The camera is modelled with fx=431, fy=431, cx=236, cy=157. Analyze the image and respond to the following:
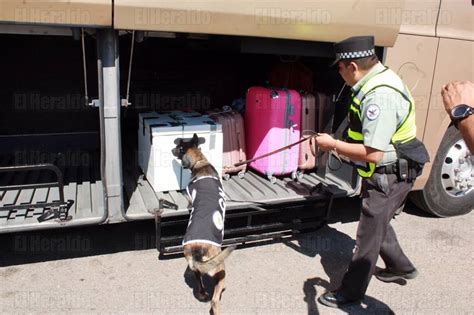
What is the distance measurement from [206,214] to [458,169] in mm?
2839

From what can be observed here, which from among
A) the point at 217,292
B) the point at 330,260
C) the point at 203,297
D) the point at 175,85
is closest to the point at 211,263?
the point at 217,292

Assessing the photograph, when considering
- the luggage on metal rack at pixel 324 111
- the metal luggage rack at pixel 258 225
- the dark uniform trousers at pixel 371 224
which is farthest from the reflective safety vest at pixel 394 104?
the luggage on metal rack at pixel 324 111

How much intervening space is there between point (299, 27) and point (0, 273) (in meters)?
2.84

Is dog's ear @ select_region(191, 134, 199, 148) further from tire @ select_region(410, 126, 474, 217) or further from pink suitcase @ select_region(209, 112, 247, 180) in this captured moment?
tire @ select_region(410, 126, 474, 217)

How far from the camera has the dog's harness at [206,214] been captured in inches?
107

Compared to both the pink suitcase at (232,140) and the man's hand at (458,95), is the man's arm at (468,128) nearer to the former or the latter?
the man's hand at (458,95)

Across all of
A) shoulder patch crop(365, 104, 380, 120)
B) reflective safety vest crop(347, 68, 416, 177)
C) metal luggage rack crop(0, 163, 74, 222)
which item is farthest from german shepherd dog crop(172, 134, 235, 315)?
shoulder patch crop(365, 104, 380, 120)

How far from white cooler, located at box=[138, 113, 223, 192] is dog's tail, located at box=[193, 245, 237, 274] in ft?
3.70

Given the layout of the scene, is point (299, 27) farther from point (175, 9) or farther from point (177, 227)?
point (177, 227)

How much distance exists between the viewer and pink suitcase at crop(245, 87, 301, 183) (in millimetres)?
4102

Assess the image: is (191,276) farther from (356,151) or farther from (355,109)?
(355,109)

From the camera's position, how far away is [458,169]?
14.1 feet

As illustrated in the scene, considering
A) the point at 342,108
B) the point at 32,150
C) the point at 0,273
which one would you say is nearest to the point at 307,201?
the point at 342,108

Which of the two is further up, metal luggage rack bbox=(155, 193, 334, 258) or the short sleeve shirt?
the short sleeve shirt
